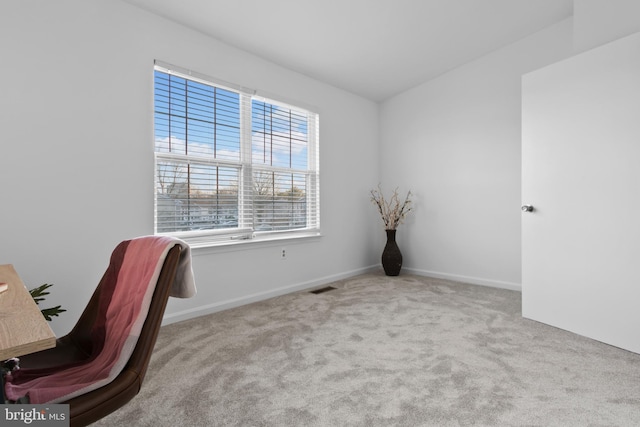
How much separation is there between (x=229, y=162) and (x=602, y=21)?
3.21m

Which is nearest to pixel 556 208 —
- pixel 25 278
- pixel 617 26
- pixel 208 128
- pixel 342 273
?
pixel 617 26

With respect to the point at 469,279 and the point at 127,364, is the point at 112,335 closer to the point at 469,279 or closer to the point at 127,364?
the point at 127,364

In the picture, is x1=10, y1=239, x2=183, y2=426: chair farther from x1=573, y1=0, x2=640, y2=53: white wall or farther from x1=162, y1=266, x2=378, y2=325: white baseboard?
x1=573, y1=0, x2=640, y2=53: white wall

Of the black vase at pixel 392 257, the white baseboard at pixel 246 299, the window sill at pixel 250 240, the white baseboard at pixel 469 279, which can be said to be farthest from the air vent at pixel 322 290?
the white baseboard at pixel 469 279

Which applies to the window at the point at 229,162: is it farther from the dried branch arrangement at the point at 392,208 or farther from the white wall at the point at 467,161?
the white wall at the point at 467,161

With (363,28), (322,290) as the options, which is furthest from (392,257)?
(363,28)

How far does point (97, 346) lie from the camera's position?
1.29 meters

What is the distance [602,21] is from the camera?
8.10ft

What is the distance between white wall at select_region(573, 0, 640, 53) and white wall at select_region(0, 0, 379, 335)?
2879mm

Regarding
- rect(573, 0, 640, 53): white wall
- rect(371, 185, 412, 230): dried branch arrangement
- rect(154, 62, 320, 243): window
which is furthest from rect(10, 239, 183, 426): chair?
rect(371, 185, 412, 230): dried branch arrangement

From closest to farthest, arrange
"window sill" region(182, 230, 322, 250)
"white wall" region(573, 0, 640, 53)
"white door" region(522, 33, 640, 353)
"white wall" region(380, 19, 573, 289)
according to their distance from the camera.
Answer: "white door" region(522, 33, 640, 353), "white wall" region(573, 0, 640, 53), "window sill" region(182, 230, 322, 250), "white wall" region(380, 19, 573, 289)

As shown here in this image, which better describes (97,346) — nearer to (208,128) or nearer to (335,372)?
(335,372)

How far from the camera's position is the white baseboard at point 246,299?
9.11ft

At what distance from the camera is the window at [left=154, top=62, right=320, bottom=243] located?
2803 mm
